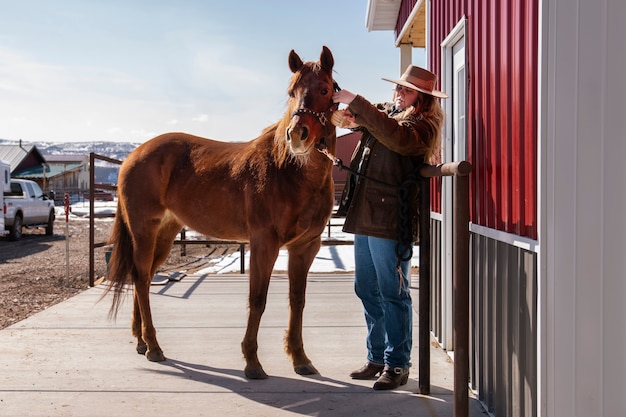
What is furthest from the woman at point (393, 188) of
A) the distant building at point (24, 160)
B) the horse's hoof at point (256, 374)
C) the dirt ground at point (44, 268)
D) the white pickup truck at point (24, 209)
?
the distant building at point (24, 160)

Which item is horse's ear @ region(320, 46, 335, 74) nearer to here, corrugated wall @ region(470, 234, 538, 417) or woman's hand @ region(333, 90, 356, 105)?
woman's hand @ region(333, 90, 356, 105)

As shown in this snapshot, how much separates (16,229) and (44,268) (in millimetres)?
6537

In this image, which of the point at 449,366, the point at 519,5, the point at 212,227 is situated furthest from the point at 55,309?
the point at 519,5

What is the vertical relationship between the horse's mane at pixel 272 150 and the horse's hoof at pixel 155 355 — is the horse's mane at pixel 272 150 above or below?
above

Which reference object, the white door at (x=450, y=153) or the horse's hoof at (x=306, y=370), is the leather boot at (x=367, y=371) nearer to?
the horse's hoof at (x=306, y=370)

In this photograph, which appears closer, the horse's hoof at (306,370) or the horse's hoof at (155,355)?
the horse's hoof at (306,370)

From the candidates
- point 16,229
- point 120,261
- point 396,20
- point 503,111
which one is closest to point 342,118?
point 503,111

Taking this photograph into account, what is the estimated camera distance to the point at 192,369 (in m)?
3.81

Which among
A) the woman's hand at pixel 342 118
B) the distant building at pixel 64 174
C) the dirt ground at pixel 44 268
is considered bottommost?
the dirt ground at pixel 44 268

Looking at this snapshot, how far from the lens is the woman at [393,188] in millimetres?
3076

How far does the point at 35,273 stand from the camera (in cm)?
927

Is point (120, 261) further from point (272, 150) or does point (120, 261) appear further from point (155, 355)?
point (272, 150)

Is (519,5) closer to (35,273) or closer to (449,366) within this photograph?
(449,366)
